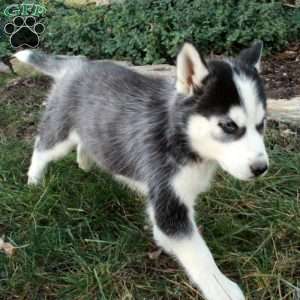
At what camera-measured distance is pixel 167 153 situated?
349cm

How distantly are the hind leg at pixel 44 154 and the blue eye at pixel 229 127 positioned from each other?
60.2 inches

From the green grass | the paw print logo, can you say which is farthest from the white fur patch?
the paw print logo

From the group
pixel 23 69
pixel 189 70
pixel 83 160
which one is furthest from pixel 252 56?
pixel 23 69

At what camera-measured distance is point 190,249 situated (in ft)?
11.2

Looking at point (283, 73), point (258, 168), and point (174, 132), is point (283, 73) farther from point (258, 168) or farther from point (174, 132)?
point (258, 168)

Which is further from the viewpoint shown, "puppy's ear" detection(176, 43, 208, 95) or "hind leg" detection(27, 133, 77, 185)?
"hind leg" detection(27, 133, 77, 185)

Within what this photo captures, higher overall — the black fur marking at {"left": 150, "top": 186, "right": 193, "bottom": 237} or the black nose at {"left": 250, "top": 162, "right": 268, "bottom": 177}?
the black nose at {"left": 250, "top": 162, "right": 268, "bottom": 177}

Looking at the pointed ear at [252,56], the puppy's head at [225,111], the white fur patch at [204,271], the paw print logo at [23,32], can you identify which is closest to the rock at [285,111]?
the pointed ear at [252,56]

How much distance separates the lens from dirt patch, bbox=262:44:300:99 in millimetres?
5898

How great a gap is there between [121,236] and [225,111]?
1.25 metres

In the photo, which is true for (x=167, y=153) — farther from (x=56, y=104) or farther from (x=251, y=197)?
(x=56, y=104)

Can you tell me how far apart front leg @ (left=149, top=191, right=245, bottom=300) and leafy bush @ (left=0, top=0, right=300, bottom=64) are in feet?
11.1

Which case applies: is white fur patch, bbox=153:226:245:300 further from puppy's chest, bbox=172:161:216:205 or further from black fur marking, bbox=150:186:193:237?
puppy's chest, bbox=172:161:216:205

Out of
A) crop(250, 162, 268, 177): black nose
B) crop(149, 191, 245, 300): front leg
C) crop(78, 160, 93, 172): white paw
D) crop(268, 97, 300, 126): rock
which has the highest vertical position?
crop(250, 162, 268, 177): black nose
